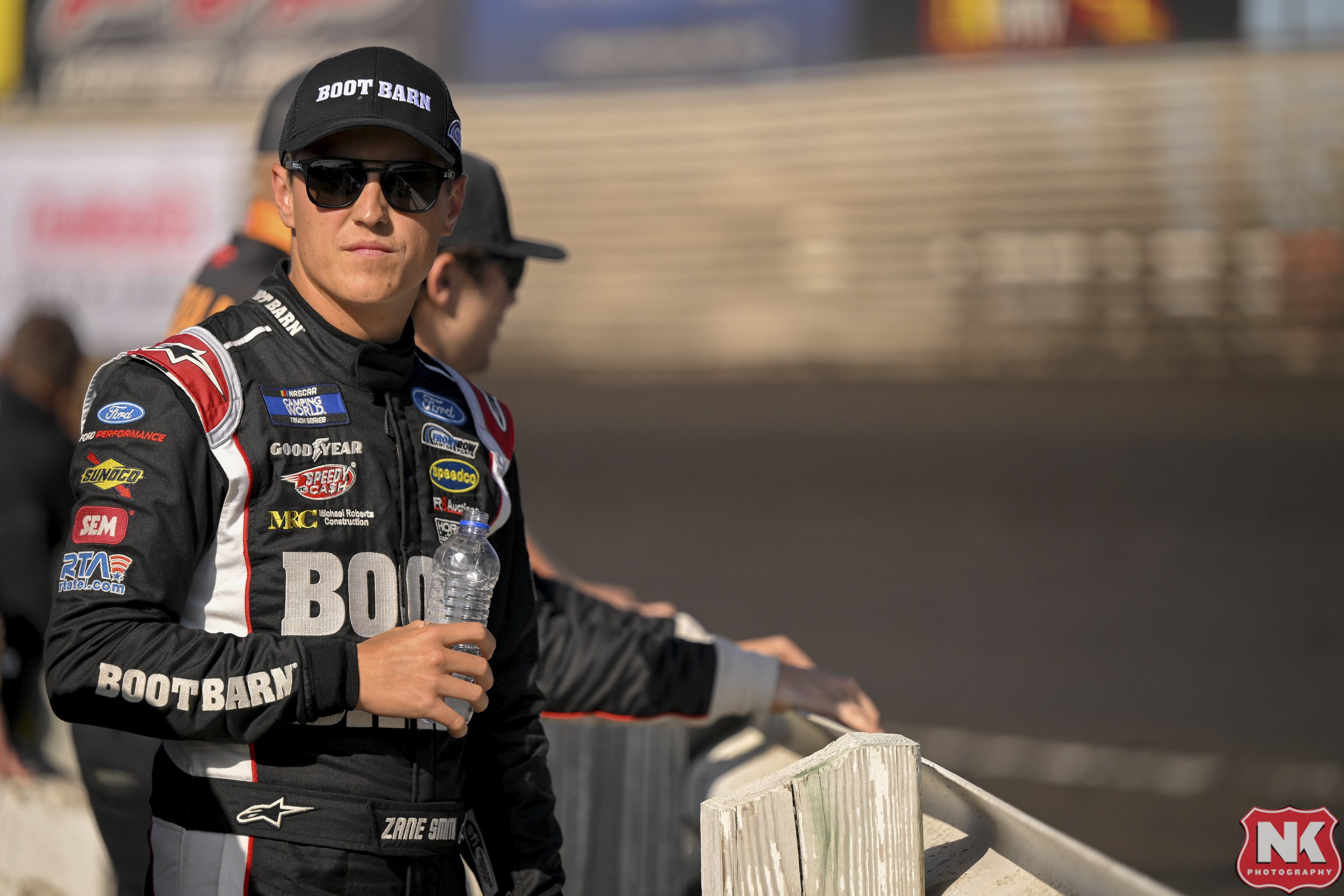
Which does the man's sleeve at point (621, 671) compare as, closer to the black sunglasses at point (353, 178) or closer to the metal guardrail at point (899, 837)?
the metal guardrail at point (899, 837)

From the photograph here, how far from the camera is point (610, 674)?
2869 mm

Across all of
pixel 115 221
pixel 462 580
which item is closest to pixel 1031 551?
pixel 462 580

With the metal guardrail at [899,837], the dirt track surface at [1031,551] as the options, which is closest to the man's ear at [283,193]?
the metal guardrail at [899,837]

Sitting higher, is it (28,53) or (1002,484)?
(28,53)

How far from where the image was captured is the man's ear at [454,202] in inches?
85.4

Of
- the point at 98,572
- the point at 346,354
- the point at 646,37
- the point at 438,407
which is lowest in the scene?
the point at 98,572

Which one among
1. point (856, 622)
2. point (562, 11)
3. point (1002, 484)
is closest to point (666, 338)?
point (562, 11)

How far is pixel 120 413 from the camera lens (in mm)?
1854

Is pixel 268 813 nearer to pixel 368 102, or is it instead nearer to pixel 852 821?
pixel 852 821

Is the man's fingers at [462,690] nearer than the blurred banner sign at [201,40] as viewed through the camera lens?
Yes

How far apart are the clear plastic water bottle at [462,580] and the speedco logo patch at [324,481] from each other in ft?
0.56

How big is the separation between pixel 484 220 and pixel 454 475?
50.7 inches

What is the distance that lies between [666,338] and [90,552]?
55.5 ft

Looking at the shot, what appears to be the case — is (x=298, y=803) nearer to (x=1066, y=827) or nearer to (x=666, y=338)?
(x=1066, y=827)
